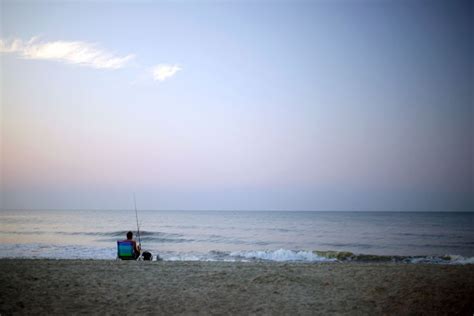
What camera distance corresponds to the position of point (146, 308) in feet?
21.4

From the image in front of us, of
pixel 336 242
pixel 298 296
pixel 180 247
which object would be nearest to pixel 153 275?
pixel 298 296

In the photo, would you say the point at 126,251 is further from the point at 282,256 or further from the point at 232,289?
the point at 282,256

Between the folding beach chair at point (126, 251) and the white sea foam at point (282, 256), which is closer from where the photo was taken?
the folding beach chair at point (126, 251)

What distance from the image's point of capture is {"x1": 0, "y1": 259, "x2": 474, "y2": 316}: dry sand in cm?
652

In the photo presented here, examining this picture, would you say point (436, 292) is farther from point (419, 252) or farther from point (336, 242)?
point (336, 242)

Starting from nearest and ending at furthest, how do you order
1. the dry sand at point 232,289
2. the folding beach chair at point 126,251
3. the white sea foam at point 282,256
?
the dry sand at point 232,289 → the folding beach chair at point 126,251 → the white sea foam at point 282,256

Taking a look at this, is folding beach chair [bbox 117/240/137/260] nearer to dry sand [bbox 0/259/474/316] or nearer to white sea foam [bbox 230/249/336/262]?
dry sand [bbox 0/259/474/316]

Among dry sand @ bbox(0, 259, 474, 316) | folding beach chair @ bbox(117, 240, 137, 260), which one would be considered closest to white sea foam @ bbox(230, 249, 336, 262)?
folding beach chair @ bbox(117, 240, 137, 260)

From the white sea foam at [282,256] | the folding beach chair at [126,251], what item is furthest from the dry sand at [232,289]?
the white sea foam at [282,256]

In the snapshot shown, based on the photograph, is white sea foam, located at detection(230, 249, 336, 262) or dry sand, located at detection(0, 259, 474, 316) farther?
white sea foam, located at detection(230, 249, 336, 262)

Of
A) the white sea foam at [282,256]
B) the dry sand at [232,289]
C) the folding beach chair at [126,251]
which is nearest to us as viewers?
the dry sand at [232,289]

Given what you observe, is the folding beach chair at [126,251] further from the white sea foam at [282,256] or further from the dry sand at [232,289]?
the white sea foam at [282,256]

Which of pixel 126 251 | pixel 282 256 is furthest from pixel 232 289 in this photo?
pixel 282 256

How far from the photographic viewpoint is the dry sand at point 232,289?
257 inches
